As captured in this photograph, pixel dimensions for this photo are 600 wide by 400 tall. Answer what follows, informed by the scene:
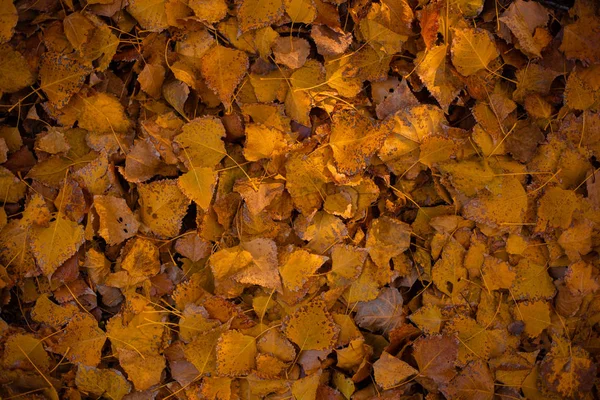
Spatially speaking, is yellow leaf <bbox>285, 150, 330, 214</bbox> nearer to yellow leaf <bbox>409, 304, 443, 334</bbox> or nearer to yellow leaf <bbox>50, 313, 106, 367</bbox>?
yellow leaf <bbox>409, 304, 443, 334</bbox>

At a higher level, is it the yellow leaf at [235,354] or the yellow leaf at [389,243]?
the yellow leaf at [389,243]

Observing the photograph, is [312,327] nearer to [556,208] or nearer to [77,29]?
[556,208]

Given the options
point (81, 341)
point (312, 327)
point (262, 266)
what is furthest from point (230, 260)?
point (81, 341)

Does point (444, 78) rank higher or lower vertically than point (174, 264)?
higher

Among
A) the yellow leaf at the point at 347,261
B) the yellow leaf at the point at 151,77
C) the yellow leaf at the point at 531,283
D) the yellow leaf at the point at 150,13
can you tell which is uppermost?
the yellow leaf at the point at 150,13

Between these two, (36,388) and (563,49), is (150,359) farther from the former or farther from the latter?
(563,49)

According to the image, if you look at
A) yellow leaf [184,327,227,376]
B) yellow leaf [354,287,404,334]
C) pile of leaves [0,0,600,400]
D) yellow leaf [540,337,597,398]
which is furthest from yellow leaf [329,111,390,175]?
yellow leaf [540,337,597,398]

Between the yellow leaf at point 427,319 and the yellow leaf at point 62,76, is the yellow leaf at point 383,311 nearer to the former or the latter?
the yellow leaf at point 427,319

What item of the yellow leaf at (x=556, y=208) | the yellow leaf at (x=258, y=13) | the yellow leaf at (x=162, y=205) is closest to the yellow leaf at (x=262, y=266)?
the yellow leaf at (x=162, y=205)

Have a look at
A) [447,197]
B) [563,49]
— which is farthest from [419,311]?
[563,49]
